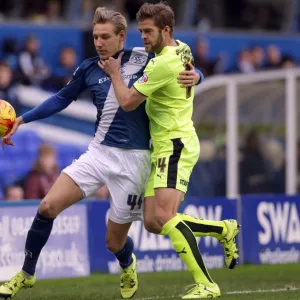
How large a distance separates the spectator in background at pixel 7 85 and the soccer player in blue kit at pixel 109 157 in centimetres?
757

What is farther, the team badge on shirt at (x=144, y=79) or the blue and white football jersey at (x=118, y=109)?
the blue and white football jersey at (x=118, y=109)

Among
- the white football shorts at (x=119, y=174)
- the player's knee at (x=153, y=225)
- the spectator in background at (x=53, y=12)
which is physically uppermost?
the spectator in background at (x=53, y=12)

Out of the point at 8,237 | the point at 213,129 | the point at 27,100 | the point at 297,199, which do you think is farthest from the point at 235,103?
the point at 8,237

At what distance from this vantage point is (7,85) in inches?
622

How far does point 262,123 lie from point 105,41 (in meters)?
8.46

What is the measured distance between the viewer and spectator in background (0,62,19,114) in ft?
51.1

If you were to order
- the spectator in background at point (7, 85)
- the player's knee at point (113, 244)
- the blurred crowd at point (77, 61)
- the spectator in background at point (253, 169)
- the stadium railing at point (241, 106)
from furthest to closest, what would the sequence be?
the spectator in background at point (253, 169) < the spectator in background at point (7, 85) < the stadium railing at point (241, 106) < the blurred crowd at point (77, 61) < the player's knee at point (113, 244)

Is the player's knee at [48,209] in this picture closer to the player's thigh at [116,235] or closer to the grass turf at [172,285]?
the player's thigh at [116,235]

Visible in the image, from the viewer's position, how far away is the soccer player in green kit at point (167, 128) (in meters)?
7.57

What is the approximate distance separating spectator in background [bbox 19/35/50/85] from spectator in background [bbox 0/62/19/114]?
379 millimetres

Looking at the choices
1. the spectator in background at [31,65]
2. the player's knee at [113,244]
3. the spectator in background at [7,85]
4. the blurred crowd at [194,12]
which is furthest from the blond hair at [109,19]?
the blurred crowd at [194,12]

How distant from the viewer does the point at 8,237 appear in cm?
1098

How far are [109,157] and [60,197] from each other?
56cm

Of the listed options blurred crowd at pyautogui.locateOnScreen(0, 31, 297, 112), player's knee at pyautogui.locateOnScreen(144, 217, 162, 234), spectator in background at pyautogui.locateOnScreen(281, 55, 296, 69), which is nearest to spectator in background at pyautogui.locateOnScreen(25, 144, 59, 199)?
blurred crowd at pyautogui.locateOnScreen(0, 31, 297, 112)
